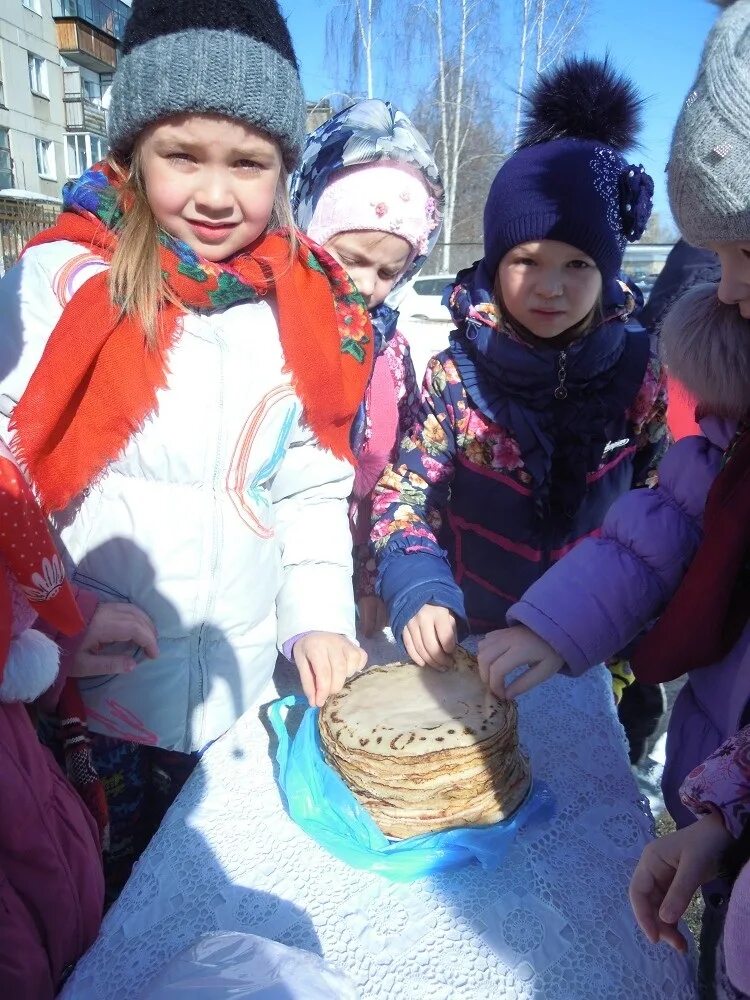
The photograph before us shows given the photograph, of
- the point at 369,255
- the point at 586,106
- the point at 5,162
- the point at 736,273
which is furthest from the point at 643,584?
the point at 5,162

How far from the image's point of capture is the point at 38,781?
0.84 meters

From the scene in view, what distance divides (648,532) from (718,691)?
9.8 inches

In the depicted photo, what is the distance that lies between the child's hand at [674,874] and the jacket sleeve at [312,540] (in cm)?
63

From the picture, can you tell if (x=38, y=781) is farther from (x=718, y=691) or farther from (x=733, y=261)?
(x=733, y=261)

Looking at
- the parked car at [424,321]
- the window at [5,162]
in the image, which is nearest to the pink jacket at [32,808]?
the parked car at [424,321]

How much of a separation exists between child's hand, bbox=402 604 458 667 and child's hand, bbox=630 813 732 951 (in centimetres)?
46

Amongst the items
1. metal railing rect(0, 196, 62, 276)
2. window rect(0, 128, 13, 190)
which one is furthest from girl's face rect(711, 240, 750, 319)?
window rect(0, 128, 13, 190)

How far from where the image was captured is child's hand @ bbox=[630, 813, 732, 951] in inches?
28.3

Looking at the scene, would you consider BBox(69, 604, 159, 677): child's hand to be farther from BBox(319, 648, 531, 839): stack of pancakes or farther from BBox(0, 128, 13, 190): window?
BBox(0, 128, 13, 190): window

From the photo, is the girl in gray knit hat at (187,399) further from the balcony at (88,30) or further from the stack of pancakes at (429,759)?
the balcony at (88,30)

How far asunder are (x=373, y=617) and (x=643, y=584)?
662 mm

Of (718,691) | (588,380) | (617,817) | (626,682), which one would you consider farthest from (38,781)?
(626,682)

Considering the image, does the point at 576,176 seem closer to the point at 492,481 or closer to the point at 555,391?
the point at 555,391

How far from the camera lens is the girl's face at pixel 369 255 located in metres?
1.63
